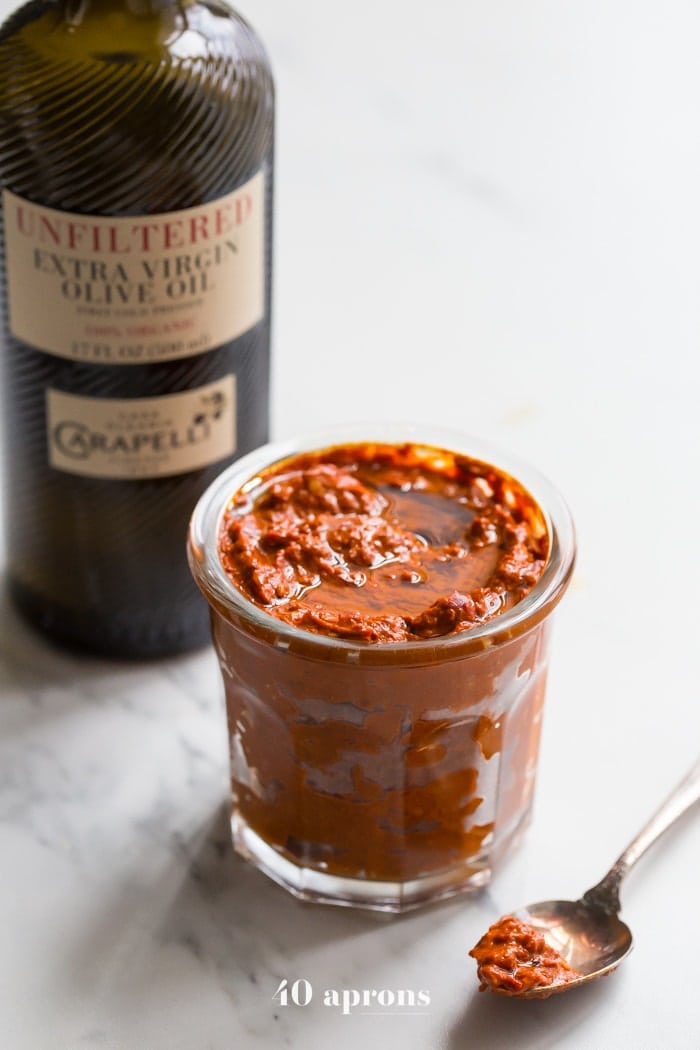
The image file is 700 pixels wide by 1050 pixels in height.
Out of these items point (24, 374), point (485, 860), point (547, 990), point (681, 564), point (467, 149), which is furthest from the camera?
point (467, 149)

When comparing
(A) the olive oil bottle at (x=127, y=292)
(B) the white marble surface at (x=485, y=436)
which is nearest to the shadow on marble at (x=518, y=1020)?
(B) the white marble surface at (x=485, y=436)

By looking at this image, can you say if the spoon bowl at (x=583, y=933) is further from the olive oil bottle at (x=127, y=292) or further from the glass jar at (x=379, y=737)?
the olive oil bottle at (x=127, y=292)

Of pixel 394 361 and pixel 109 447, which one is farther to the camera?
pixel 394 361

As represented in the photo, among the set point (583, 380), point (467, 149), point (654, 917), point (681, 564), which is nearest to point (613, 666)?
point (681, 564)

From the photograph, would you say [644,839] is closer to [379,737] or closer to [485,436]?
[379,737]

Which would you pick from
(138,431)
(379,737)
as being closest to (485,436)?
(138,431)

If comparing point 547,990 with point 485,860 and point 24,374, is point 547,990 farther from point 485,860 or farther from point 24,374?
point 24,374
